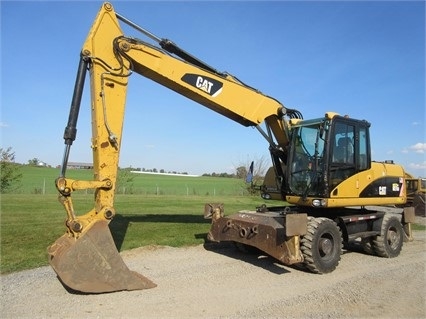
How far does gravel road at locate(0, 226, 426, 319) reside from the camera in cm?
518

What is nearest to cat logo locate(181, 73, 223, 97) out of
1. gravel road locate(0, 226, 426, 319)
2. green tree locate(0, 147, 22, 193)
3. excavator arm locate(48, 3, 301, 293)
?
excavator arm locate(48, 3, 301, 293)

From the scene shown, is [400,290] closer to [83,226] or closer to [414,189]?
[83,226]

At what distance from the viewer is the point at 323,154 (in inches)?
324

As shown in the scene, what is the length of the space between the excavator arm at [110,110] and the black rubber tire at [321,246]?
7.30ft

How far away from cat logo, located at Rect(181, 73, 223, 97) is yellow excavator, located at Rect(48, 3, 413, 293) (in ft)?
0.06

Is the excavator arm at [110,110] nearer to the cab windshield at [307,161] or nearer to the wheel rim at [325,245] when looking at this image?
the cab windshield at [307,161]

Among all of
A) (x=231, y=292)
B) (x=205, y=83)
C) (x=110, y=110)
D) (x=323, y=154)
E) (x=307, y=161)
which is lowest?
(x=231, y=292)

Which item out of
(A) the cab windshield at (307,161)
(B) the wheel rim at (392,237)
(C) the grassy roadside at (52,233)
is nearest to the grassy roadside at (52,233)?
(C) the grassy roadside at (52,233)

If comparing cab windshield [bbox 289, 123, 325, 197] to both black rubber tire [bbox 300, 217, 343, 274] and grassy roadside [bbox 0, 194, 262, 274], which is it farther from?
grassy roadside [bbox 0, 194, 262, 274]

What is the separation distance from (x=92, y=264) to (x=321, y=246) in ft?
14.0

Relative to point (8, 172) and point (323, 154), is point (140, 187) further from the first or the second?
point (323, 154)

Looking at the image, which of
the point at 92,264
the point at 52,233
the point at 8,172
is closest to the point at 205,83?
the point at 92,264

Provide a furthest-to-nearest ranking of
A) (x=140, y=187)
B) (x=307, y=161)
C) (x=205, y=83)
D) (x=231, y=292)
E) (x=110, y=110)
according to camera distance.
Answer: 1. (x=140, y=187)
2. (x=307, y=161)
3. (x=205, y=83)
4. (x=110, y=110)
5. (x=231, y=292)

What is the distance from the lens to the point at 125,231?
1088 cm
